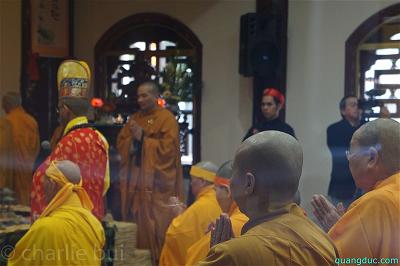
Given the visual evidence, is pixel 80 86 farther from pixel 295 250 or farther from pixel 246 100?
pixel 295 250

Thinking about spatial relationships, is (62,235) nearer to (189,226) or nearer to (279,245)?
(189,226)

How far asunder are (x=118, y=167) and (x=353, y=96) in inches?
37.7

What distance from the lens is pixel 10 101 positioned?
10.4 ft

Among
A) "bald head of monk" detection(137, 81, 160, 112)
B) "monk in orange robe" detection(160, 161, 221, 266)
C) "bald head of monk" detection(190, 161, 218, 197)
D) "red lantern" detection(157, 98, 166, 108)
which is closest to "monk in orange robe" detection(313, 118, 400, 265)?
"monk in orange robe" detection(160, 161, 221, 266)

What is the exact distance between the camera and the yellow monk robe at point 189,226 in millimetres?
2469

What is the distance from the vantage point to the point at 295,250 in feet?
3.84

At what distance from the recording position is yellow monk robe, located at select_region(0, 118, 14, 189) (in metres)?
3.15

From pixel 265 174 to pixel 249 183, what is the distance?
0.11ft

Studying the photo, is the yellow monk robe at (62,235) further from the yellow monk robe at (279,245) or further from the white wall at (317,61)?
the white wall at (317,61)

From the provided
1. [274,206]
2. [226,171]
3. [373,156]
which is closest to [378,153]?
[373,156]

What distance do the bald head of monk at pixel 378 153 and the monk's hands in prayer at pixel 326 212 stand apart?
99mm

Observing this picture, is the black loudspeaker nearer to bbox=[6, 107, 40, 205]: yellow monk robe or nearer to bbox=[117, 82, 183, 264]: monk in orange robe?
bbox=[117, 82, 183, 264]: monk in orange robe

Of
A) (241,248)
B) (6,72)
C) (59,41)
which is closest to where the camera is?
(241,248)

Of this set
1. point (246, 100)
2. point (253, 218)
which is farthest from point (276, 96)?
point (253, 218)
